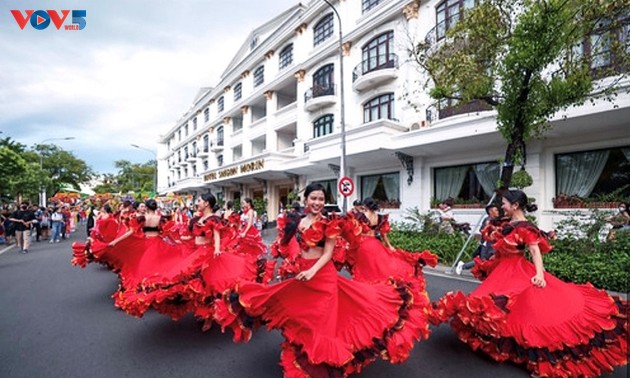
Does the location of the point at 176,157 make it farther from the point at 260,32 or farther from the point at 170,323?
the point at 170,323

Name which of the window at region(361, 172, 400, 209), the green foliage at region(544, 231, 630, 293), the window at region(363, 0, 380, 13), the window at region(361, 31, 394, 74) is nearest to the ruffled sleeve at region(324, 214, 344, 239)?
the green foliage at region(544, 231, 630, 293)

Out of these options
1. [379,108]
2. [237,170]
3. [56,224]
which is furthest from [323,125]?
[56,224]

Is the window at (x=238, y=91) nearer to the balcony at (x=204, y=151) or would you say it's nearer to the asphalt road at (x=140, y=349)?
the balcony at (x=204, y=151)

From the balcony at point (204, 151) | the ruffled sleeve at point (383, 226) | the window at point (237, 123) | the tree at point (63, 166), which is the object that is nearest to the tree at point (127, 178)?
the tree at point (63, 166)

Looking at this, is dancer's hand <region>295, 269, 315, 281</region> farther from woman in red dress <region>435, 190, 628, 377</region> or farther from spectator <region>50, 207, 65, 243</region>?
spectator <region>50, 207, 65, 243</region>

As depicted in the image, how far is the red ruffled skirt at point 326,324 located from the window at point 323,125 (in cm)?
1609

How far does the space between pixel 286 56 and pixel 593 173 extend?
1805cm

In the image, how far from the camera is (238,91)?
28094 mm

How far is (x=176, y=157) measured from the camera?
4541 cm

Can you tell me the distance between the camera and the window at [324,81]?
18.1 meters

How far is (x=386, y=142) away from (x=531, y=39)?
7154 millimetres

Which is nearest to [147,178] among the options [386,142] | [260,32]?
[260,32]

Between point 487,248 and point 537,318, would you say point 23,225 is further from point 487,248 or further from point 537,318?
point 537,318

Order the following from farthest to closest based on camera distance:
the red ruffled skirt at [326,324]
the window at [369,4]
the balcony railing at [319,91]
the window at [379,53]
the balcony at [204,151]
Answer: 1. the balcony at [204,151]
2. the balcony railing at [319,91]
3. the window at [369,4]
4. the window at [379,53]
5. the red ruffled skirt at [326,324]
